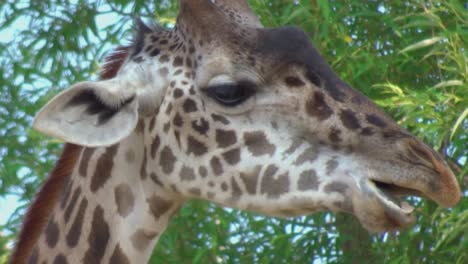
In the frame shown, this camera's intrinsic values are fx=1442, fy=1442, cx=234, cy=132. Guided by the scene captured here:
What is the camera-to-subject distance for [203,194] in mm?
4820

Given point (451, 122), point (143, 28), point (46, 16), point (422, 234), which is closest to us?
point (143, 28)

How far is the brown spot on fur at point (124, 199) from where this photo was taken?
4.87 m

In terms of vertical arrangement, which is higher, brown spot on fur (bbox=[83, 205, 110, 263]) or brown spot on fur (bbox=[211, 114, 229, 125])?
brown spot on fur (bbox=[211, 114, 229, 125])

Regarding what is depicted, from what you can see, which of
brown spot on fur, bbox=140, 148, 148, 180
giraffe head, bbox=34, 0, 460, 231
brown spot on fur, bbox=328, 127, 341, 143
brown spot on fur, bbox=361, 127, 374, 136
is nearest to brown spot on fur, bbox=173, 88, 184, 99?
giraffe head, bbox=34, 0, 460, 231

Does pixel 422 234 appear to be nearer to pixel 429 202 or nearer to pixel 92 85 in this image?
pixel 429 202

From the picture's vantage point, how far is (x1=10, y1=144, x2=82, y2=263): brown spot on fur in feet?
16.7

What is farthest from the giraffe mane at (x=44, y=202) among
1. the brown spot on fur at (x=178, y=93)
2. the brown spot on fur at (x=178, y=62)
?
the brown spot on fur at (x=178, y=93)

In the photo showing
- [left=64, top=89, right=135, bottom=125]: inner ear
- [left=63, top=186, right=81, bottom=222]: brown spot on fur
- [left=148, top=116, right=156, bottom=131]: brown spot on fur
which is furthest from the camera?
[left=63, top=186, right=81, bottom=222]: brown spot on fur

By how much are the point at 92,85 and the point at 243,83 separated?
1.62 feet

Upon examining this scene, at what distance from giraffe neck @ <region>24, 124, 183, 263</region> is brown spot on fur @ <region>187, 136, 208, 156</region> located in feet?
0.57

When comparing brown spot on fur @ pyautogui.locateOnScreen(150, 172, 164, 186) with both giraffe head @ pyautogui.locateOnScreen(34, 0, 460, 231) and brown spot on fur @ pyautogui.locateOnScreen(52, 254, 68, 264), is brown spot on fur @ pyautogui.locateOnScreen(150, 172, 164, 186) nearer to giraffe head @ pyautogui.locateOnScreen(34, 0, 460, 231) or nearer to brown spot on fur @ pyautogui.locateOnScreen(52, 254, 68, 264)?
giraffe head @ pyautogui.locateOnScreen(34, 0, 460, 231)

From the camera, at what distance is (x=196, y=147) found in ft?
15.7

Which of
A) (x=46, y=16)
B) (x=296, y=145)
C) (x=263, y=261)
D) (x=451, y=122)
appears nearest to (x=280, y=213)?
(x=296, y=145)

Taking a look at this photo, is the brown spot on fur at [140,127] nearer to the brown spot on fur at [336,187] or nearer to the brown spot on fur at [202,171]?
the brown spot on fur at [202,171]
